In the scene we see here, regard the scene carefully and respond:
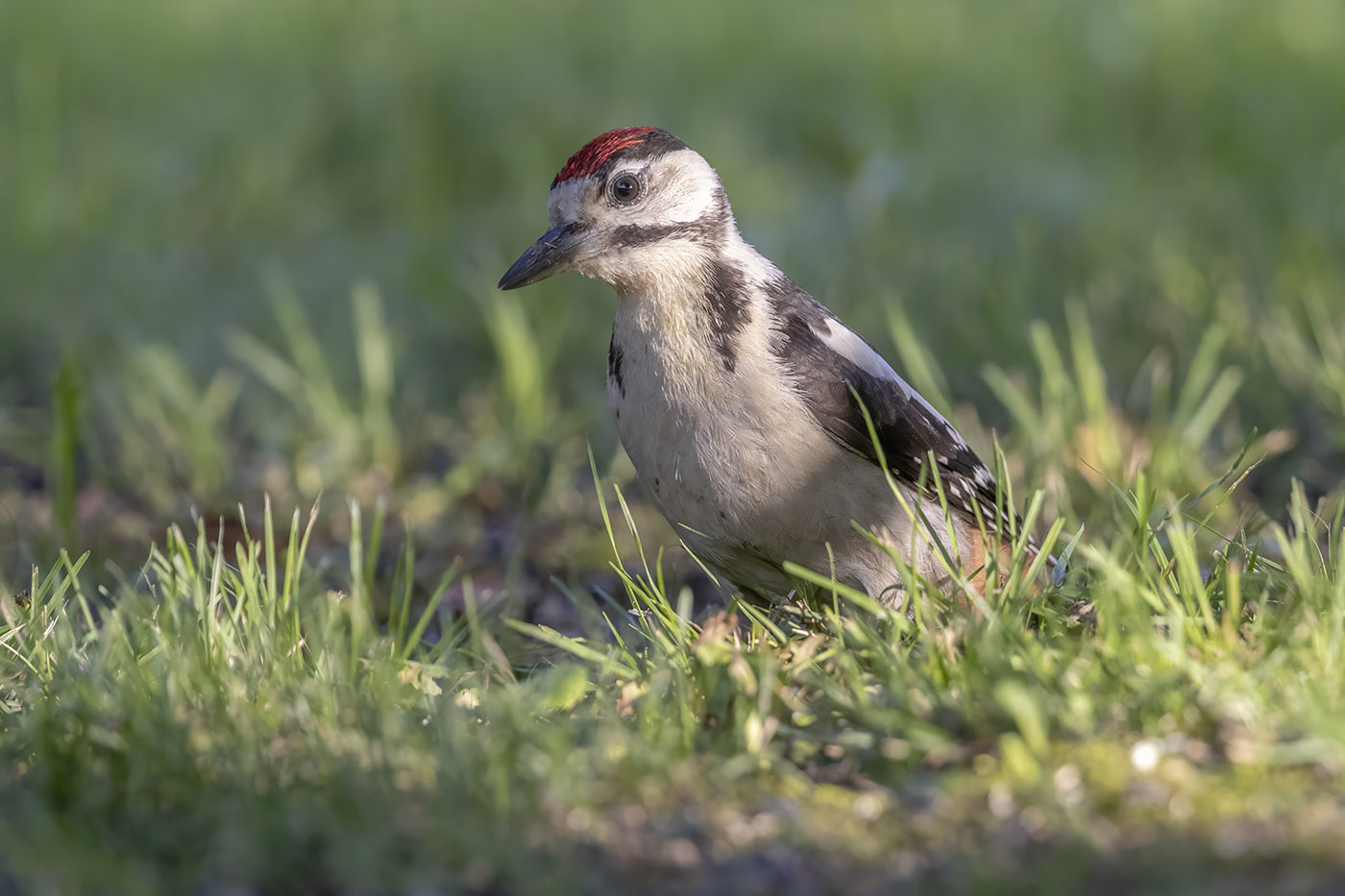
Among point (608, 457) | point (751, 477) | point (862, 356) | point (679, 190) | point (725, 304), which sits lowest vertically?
point (608, 457)

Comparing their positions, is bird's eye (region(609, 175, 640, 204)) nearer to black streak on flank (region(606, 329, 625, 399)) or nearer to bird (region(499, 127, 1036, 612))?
bird (region(499, 127, 1036, 612))

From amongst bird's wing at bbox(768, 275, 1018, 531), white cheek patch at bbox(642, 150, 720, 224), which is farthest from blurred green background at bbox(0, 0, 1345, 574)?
white cheek patch at bbox(642, 150, 720, 224)


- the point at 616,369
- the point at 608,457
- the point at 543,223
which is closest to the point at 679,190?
the point at 616,369

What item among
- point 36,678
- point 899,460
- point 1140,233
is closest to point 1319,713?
point 899,460

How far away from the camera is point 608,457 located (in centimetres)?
573

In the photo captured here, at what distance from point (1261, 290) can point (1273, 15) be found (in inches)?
148

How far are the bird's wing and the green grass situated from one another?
1.57 ft

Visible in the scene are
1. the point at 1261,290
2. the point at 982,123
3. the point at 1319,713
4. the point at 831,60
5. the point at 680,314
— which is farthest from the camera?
the point at 831,60

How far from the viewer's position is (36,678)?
3.31 metres

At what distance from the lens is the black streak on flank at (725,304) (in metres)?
3.87

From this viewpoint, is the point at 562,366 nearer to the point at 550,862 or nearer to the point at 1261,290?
the point at 1261,290

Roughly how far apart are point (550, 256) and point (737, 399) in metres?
0.70

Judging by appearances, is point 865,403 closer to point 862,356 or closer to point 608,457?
point 862,356

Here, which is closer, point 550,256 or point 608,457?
point 550,256
